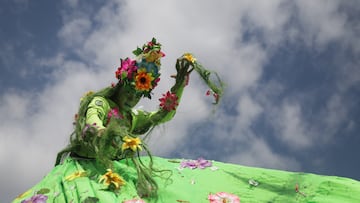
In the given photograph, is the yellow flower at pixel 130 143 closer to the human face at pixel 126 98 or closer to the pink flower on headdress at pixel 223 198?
the pink flower on headdress at pixel 223 198

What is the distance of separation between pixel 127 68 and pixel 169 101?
0.39 meters

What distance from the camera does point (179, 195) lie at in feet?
8.43

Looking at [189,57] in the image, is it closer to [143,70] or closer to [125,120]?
[143,70]

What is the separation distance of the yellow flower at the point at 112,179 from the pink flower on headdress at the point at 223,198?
49 centimetres

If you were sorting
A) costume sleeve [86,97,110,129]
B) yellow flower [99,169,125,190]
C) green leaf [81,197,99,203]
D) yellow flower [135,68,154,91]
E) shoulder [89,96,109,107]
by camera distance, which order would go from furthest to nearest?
1. yellow flower [135,68,154,91]
2. shoulder [89,96,109,107]
3. costume sleeve [86,97,110,129]
4. yellow flower [99,169,125,190]
5. green leaf [81,197,99,203]

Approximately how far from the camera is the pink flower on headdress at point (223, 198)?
2631mm

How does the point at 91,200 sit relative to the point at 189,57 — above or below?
below

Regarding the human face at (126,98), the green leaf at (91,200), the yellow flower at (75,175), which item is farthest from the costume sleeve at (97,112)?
the green leaf at (91,200)

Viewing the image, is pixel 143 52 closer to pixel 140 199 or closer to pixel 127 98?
pixel 127 98

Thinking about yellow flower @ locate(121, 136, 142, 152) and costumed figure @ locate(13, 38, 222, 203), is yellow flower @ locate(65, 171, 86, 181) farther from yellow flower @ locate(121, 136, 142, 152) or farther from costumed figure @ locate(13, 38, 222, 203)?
yellow flower @ locate(121, 136, 142, 152)

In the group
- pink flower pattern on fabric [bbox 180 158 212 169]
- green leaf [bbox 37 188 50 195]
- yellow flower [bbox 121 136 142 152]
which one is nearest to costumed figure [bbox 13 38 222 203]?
yellow flower [bbox 121 136 142 152]

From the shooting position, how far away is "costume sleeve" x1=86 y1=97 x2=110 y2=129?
2848 millimetres

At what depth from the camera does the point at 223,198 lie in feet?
8.72

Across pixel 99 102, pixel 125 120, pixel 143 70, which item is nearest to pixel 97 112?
pixel 99 102
